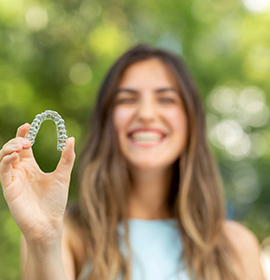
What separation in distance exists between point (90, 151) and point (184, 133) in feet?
2.35

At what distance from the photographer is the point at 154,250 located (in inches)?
110

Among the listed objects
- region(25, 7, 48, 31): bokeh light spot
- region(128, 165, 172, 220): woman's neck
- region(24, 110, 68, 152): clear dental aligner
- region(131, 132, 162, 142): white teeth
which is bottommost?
region(128, 165, 172, 220): woman's neck

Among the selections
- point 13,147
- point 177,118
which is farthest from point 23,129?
point 177,118

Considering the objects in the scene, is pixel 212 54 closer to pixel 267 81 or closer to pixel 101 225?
pixel 267 81

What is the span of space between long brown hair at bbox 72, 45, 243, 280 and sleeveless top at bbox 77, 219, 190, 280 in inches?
2.5

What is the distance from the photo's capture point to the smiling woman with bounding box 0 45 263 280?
2639 millimetres

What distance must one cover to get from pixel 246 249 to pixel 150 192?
0.84m

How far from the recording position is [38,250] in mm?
1577

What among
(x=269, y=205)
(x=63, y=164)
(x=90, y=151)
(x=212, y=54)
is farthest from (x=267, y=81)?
(x=63, y=164)

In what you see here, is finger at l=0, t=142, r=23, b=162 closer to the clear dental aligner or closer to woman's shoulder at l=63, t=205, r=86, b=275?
the clear dental aligner

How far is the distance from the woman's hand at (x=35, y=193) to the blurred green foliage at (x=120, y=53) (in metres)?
3.46

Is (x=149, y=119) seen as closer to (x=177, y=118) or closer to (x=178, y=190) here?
(x=177, y=118)

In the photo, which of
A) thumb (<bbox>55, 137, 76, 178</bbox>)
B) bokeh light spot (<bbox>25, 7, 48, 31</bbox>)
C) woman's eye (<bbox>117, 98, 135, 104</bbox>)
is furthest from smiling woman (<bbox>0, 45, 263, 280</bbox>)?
bokeh light spot (<bbox>25, 7, 48, 31</bbox>)

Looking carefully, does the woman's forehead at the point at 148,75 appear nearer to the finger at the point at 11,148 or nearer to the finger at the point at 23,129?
the finger at the point at 23,129
